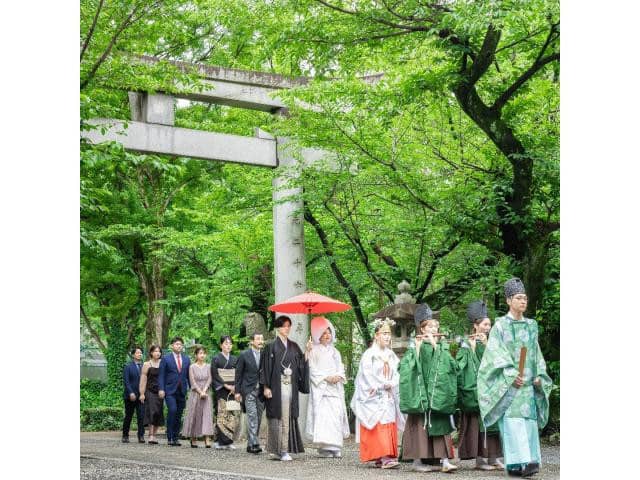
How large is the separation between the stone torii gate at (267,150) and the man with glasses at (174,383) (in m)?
2.43

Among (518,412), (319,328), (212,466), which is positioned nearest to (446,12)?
(319,328)

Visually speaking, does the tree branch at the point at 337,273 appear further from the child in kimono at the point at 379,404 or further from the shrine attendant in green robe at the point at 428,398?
the shrine attendant in green robe at the point at 428,398

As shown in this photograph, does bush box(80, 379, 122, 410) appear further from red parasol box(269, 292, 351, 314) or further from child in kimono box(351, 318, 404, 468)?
child in kimono box(351, 318, 404, 468)

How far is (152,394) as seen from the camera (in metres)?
14.1

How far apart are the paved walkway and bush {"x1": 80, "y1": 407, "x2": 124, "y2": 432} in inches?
340

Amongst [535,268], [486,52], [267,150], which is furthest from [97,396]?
[486,52]

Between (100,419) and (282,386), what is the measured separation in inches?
444

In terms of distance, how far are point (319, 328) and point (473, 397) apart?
278 cm

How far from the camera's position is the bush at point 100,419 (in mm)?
20859

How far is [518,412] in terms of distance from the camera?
309 inches

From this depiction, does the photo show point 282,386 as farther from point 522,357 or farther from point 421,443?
point 522,357

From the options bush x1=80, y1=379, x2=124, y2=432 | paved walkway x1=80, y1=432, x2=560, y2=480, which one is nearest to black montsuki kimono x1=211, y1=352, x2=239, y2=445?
paved walkway x1=80, y1=432, x2=560, y2=480

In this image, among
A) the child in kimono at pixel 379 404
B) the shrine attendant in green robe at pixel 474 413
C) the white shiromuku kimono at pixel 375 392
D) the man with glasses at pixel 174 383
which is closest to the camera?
the shrine attendant in green robe at pixel 474 413

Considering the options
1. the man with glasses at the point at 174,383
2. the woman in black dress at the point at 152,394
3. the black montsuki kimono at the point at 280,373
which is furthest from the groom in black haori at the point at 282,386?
the woman in black dress at the point at 152,394
